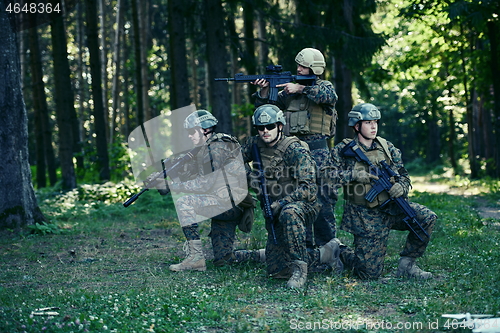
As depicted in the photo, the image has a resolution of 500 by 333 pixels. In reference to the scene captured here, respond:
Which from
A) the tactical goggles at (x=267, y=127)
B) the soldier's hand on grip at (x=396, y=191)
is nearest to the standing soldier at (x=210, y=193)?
the tactical goggles at (x=267, y=127)

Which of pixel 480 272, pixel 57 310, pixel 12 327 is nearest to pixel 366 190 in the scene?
pixel 480 272

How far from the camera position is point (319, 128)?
290 inches

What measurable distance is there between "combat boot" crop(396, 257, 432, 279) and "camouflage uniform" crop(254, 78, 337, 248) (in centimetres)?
109

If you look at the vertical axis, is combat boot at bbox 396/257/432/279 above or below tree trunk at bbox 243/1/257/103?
below

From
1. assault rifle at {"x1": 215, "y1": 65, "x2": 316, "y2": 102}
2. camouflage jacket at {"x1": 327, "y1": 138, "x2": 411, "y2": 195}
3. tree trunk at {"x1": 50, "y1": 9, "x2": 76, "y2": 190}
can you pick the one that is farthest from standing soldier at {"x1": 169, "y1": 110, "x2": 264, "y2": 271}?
tree trunk at {"x1": 50, "y1": 9, "x2": 76, "y2": 190}

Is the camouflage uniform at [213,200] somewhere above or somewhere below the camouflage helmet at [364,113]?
below

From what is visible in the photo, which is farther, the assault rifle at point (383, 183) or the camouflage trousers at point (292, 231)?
the assault rifle at point (383, 183)

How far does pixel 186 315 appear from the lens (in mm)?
4914

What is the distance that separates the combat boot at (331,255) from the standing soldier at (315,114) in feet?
1.27

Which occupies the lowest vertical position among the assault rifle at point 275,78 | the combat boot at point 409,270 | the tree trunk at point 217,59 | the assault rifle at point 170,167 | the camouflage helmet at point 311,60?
the combat boot at point 409,270

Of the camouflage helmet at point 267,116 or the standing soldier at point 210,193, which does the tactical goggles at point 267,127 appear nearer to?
the camouflage helmet at point 267,116

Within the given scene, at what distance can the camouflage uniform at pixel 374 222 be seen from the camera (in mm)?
6422

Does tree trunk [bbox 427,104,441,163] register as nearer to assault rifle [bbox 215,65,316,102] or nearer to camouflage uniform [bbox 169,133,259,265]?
assault rifle [bbox 215,65,316,102]

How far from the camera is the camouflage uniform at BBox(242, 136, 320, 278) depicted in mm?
6211
